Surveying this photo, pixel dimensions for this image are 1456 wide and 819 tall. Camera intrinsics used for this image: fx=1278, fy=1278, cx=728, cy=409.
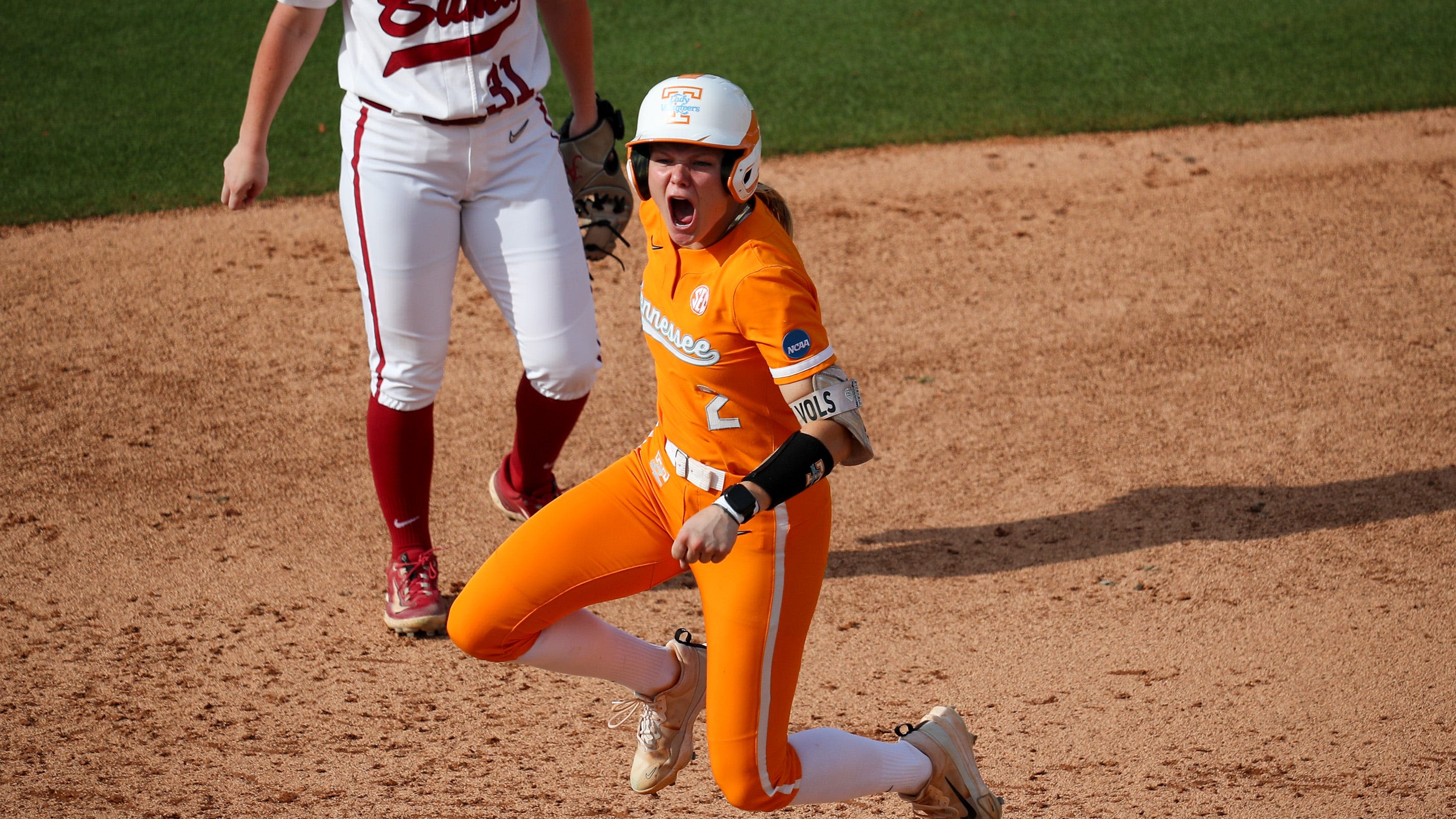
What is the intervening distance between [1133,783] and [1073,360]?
255 cm

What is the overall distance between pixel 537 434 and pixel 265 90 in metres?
1.34

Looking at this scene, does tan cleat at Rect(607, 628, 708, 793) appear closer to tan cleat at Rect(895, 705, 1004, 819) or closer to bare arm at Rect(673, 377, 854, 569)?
tan cleat at Rect(895, 705, 1004, 819)

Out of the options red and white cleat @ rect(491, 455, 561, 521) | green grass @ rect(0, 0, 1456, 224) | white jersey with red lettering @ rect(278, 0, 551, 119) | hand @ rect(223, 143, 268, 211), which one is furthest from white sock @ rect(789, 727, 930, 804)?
green grass @ rect(0, 0, 1456, 224)

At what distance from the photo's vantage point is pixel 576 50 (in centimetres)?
392

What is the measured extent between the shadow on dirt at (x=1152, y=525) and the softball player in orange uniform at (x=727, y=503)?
1.30m

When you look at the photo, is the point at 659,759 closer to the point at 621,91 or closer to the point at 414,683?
the point at 414,683

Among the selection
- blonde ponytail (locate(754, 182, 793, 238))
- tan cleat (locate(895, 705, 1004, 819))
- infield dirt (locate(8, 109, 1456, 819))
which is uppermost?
blonde ponytail (locate(754, 182, 793, 238))

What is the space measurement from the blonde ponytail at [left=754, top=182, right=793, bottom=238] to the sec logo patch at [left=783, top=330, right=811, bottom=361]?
1.40 feet

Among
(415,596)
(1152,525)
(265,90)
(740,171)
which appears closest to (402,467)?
(415,596)

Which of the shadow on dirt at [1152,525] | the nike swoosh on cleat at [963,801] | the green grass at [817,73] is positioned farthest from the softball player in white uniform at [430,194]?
the green grass at [817,73]

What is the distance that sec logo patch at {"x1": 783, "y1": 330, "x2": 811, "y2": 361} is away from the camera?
256cm

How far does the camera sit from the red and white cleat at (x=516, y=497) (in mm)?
4402

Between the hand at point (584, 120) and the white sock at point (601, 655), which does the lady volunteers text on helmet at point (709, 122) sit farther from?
the hand at point (584, 120)

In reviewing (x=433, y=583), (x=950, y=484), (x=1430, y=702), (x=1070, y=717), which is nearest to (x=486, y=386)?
(x=433, y=583)
